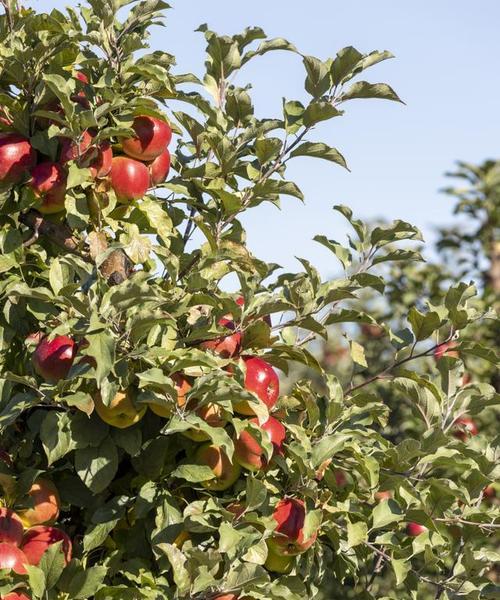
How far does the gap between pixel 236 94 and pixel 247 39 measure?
157mm

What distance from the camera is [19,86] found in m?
2.53

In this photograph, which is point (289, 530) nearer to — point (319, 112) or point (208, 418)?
point (208, 418)

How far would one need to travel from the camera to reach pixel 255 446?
231 cm

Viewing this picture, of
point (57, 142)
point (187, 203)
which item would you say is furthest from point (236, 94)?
point (57, 142)

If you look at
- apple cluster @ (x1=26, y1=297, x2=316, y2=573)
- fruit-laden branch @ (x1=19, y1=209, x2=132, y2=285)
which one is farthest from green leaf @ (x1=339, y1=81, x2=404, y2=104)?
fruit-laden branch @ (x1=19, y1=209, x2=132, y2=285)

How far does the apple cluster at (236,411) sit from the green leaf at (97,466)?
3.0 inches

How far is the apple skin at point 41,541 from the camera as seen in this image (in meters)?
2.34

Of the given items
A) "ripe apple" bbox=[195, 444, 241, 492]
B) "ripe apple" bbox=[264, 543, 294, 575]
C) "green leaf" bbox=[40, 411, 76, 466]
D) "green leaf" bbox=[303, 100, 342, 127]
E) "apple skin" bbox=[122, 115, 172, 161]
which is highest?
"green leaf" bbox=[303, 100, 342, 127]

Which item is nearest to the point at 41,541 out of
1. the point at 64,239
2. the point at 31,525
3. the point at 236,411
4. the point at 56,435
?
the point at 31,525

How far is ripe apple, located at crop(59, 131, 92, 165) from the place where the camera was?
2.39m

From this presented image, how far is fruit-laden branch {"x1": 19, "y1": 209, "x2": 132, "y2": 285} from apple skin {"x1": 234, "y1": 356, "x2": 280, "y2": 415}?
1.36 feet

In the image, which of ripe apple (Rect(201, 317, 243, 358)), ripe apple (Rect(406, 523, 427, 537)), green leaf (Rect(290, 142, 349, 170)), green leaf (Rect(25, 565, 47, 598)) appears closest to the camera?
green leaf (Rect(25, 565, 47, 598))

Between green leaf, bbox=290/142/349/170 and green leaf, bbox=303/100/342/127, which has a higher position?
green leaf, bbox=303/100/342/127

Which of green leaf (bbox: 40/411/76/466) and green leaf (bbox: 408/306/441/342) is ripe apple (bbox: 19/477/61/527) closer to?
green leaf (bbox: 40/411/76/466)
